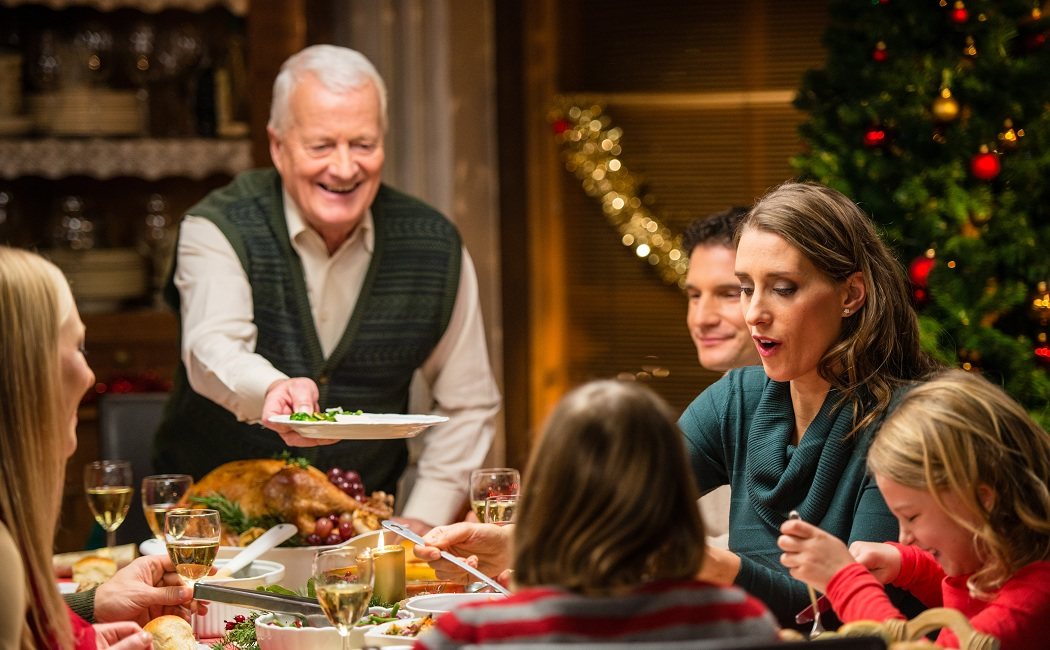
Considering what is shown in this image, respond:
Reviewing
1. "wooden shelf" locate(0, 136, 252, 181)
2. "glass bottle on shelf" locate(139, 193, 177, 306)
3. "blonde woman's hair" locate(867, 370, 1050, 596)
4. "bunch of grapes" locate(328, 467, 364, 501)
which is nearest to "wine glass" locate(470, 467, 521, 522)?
"bunch of grapes" locate(328, 467, 364, 501)

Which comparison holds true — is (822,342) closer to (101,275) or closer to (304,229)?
(304,229)

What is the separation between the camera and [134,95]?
14.4 feet

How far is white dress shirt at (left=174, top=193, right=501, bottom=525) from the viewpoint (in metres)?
3.16

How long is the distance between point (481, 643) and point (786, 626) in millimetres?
971

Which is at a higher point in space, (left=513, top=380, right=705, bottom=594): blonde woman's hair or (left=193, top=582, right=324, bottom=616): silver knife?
(left=513, top=380, right=705, bottom=594): blonde woman's hair

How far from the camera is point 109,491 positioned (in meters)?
2.57

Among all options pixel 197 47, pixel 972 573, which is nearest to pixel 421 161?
pixel 197 47

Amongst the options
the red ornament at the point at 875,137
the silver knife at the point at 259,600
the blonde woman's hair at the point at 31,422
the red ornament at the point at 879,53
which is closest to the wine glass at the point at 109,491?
the silver knife at the point at 259,600

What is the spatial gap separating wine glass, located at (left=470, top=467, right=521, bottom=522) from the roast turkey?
298 mm

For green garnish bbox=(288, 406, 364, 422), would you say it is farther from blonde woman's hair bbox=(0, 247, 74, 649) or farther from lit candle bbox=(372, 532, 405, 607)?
blonde woman's hair bbox=(0, 247, 74, 649)

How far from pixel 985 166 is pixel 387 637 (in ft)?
6.70

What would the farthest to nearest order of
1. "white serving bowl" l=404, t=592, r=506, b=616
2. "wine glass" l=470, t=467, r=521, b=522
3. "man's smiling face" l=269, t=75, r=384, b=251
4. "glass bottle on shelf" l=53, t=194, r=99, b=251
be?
"glass bottle on shelf" l=53, t=194, r=99, b=251 < "man's smiling face" l=269, t=75, r=384, b=251 < "wine glass" l=470, t=467, r=521, b=522 < "white serving bowl" l=404, t=592, r=506, b=616

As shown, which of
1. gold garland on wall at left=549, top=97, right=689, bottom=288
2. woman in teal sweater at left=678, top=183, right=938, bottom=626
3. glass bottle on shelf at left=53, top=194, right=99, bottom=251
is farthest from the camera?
gold garland on wall at left=549, top=97, right=689, bottom=288

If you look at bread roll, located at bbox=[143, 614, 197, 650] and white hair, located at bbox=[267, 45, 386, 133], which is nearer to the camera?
bread roll, located at bbox=[143, 614, 197, 650]
